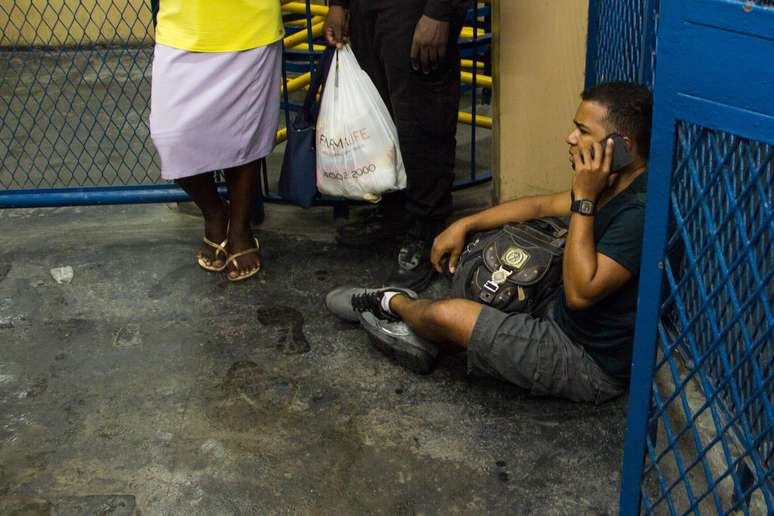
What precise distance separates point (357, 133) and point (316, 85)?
316 millimetres

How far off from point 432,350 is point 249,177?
3.66ft

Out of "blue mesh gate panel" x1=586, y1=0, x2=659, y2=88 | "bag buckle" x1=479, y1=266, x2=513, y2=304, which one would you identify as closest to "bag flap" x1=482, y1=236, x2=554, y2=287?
"bag buckle" x1=479, y1=266, x2=513, y2=304

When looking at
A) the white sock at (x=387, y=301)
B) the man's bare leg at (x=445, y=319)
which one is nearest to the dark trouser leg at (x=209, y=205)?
the white sock at (x=387, y=301)

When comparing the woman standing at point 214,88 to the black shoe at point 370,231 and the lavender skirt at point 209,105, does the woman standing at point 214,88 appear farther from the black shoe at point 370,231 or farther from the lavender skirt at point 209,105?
the black shoe at point 370,231

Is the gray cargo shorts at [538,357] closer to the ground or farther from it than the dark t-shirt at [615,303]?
closer to the ground

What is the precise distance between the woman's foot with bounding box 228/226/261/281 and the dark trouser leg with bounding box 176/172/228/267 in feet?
0.18

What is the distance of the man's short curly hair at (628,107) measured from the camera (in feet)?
8.34

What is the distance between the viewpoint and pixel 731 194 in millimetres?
1666

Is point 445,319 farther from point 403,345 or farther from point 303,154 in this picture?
point 303,154

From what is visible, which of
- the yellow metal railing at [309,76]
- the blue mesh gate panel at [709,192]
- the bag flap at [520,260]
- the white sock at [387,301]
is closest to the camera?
the blue mesh gate panel at [709,192]

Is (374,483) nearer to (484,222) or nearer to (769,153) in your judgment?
(484,222)

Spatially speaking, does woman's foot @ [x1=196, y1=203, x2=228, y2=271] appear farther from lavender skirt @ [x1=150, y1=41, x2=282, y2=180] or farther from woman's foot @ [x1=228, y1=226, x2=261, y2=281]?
lavender skirt @ [x1=150, y1=41, x2=282, y2=180]

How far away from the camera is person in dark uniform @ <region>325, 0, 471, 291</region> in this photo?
10.5 ft

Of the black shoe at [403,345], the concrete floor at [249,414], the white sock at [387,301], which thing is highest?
the white sock at [387,301]
